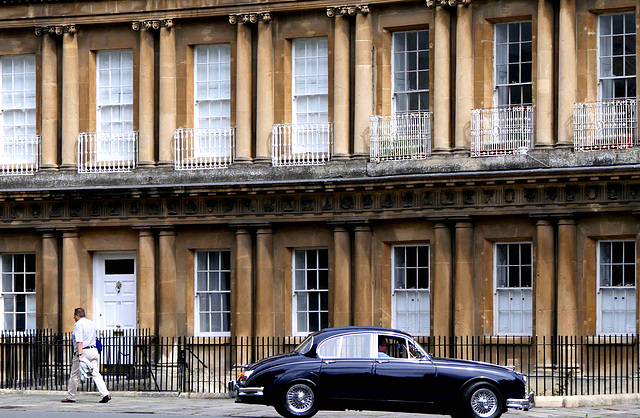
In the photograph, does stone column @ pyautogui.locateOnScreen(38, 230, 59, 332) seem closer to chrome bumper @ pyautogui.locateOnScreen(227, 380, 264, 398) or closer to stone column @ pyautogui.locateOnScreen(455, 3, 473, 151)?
stone column @ pyautogui.locateOnScreen(455, 3, 473, 151)

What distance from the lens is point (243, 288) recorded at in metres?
34.2

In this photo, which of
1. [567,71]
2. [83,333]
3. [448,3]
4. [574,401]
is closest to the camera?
[574,401]

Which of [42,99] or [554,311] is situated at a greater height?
[42,99]

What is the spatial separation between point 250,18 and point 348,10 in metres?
2.58

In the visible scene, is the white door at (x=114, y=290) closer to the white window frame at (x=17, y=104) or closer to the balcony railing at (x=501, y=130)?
the white window frame at (x=17, y=104)

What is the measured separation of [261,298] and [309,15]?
7.07 m

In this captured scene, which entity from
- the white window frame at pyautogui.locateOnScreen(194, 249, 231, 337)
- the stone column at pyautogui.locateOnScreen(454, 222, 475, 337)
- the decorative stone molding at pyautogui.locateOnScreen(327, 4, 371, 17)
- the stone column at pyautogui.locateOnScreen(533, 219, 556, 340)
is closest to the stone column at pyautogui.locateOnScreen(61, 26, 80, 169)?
the white window frame at pyautogui.locateOnScreen(194, 249, 231, 337)

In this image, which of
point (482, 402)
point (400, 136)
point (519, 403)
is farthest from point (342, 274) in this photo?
point (519, 403)

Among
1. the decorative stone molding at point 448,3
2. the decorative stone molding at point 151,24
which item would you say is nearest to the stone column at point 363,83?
the decorative stone molding at point 448,3

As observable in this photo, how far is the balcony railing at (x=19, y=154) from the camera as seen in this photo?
3609 centimetres

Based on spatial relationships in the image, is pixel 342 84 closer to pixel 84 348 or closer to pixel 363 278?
pixel 363 278

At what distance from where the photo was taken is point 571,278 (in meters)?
31.1

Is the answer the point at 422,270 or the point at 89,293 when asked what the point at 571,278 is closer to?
the point at 422,270

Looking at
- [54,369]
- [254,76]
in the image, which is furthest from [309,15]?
[54,369]
